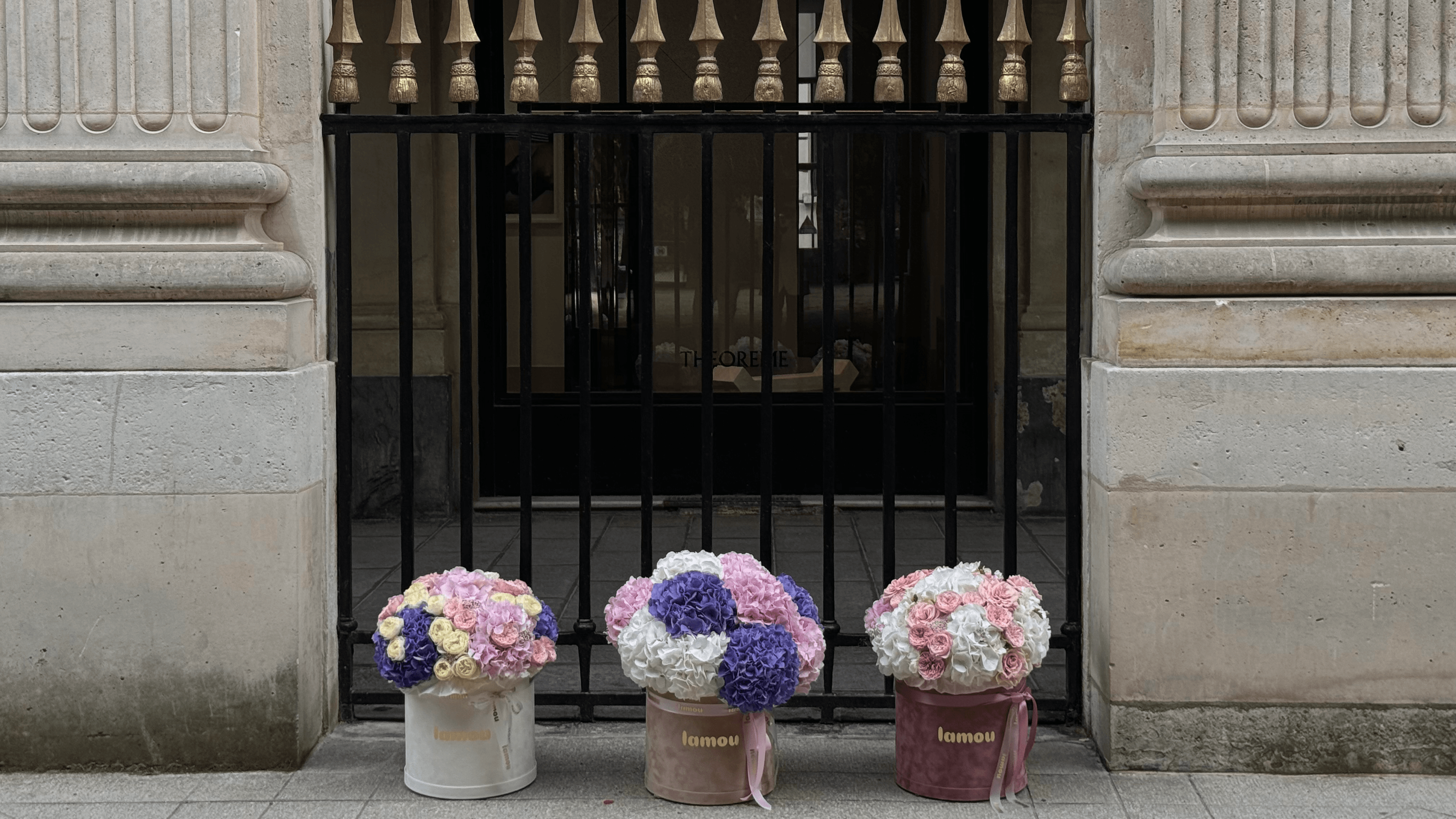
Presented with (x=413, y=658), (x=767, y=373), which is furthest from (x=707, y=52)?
(x=413, y=658)

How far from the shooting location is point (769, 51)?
4.89 metres

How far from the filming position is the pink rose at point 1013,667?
4355mm

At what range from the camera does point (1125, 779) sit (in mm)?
4719

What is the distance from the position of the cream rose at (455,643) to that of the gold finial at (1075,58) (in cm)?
253

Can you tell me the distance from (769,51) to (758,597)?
1.73 m

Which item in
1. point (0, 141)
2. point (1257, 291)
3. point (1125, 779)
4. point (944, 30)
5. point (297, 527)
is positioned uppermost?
point (944, 30)

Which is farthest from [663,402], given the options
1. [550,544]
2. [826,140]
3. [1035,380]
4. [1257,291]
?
[1257,291]

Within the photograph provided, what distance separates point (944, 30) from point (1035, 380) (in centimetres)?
484

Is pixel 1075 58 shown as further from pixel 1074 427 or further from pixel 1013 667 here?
pixel 1013 667

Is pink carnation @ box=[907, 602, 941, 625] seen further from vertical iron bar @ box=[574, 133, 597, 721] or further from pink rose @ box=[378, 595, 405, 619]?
pink rose @ box=[378, 595, 405, 619]

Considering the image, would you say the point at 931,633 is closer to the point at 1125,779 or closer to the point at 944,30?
the point at 1125,779

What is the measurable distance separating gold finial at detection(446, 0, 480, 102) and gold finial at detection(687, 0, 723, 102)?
2.38 ft

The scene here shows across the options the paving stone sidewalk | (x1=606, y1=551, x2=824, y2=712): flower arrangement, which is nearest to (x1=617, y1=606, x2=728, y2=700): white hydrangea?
(x1=606, y1=551, x2=824, y2=712): flower arrangement

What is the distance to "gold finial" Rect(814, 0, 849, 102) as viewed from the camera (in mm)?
4828
